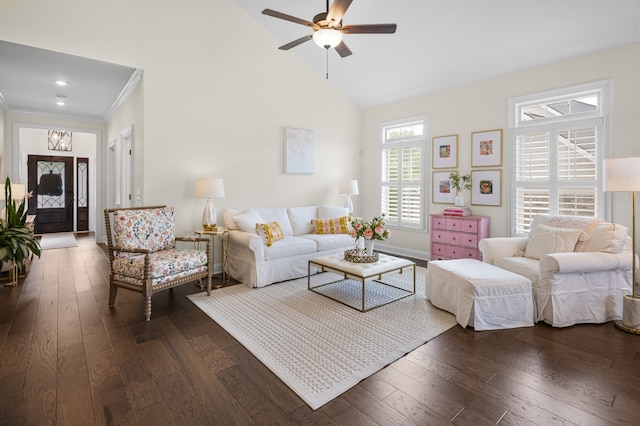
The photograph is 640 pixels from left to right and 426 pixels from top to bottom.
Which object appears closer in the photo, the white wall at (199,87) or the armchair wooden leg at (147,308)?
the armchair wooden leg at (147,308)

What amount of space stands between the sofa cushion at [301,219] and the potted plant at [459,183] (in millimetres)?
2335

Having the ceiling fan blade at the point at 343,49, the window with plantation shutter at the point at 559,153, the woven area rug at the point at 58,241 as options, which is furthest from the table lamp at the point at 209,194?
the woven area rug at the point at 58,241

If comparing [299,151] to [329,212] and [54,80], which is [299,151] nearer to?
[329,212]

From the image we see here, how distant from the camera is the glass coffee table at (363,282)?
3.49m

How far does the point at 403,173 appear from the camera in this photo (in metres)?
6.21

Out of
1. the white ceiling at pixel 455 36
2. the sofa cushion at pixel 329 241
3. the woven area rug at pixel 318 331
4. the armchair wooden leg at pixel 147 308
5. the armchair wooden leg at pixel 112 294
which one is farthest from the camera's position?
the sofa cushion at pixel 329 241

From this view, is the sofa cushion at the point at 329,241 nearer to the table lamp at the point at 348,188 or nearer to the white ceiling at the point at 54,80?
the table lamp at the point at 348,188

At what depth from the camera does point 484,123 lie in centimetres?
508

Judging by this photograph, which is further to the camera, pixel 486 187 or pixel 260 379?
pixel 486 187

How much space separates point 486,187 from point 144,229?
15.5 ft

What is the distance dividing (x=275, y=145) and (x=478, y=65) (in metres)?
3.29

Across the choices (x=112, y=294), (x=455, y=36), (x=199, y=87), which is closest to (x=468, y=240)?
(x=455, y=36)

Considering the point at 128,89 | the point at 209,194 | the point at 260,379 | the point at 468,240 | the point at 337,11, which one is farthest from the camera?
the point at 128,89

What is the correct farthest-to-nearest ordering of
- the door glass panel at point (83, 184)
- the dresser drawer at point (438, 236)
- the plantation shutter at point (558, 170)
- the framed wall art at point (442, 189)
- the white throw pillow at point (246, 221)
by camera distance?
the door glass panel at point (83, 184), the framed wall art at point (442, 189), the dresser drawer at point (438, 236), the white throw pillow at point (246, 221), the plantation shutter at point (558, 170)
